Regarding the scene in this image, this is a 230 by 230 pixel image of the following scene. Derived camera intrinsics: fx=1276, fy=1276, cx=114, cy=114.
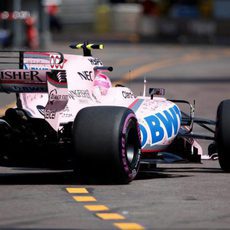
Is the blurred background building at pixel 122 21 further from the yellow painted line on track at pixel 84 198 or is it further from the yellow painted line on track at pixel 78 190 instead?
the yellow painted line on track at pixel 84 198

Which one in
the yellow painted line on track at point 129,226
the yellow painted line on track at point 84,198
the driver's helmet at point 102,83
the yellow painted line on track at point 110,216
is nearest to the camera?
the yellow painted line on track at point 129,226

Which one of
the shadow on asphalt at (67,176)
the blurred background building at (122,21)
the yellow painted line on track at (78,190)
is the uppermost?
the yellow painted line on track at (78,190)

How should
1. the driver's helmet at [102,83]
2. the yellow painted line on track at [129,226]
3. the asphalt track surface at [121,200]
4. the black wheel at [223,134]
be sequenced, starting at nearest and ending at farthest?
the yellow painted line on track at [129,226]
the asphalt track surface at [121,200]
the black wheel at [223,134]
the driver's helmet at [102,83]

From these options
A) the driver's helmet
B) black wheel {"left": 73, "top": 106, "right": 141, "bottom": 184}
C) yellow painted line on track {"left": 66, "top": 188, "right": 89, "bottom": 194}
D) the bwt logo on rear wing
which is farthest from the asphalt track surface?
the driver's helmet

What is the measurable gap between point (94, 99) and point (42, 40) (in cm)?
3757

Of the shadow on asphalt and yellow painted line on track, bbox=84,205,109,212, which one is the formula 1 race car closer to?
the shadow on asphalt

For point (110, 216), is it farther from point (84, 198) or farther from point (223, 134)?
point (223, 134)

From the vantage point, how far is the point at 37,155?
12914mm

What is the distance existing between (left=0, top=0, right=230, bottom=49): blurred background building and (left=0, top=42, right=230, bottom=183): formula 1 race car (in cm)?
3710

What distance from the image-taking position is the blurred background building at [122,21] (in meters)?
55.4

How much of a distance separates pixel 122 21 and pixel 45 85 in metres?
58.3

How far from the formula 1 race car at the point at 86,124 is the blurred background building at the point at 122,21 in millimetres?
37105

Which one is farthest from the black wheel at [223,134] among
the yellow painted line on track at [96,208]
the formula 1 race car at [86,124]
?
the yellow painted line on track at [96,208]

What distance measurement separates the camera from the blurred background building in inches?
2181
